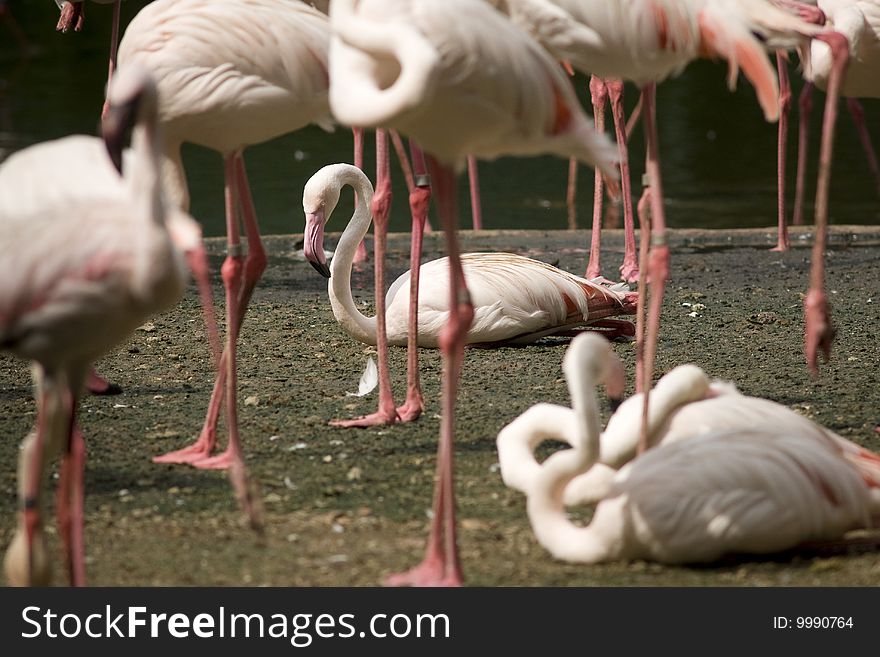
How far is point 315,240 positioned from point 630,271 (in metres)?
1.91

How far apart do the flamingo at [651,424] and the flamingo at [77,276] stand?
3.93 ft

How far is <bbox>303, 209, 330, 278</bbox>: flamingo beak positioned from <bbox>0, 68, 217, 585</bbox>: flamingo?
296 cm

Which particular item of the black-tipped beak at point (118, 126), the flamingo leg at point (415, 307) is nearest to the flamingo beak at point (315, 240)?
the flamingo leg at point (415, 307)

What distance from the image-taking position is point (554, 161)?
15562 mm

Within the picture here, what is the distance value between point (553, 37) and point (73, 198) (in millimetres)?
1470

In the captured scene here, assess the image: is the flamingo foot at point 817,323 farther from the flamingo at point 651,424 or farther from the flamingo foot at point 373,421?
the flamingo foot at point 373,421

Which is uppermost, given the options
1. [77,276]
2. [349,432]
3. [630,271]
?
[77,276]

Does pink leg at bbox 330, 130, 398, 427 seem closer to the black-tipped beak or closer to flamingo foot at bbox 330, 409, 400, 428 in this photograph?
flamingo foot at bbox 330, 409, 400, 428

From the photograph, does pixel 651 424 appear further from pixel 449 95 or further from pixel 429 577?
pixel 449 95

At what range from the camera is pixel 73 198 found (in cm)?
317

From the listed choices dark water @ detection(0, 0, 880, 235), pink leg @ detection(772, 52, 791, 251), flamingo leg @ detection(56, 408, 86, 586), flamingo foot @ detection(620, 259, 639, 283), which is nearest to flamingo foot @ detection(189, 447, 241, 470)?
flamingo leg @ detection(56, 408, 86, 586)

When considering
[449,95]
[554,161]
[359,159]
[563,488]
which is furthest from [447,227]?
[554,161]

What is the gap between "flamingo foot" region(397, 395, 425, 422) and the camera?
4879 mm
